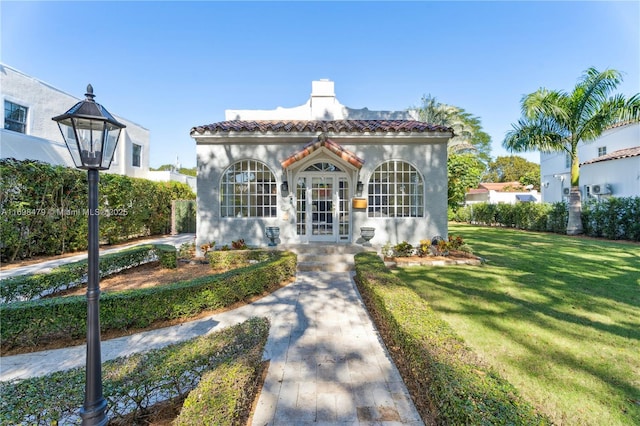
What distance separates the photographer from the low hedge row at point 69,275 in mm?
5121

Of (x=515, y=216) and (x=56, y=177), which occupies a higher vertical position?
(x=56, y=177)

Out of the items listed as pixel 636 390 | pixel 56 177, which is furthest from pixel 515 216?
pixel 56 177

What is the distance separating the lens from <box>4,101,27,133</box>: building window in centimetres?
1318

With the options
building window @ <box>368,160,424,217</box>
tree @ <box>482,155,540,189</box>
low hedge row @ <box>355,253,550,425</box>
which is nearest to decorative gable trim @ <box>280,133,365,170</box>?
building window @ <box>368,160,424,217</box>

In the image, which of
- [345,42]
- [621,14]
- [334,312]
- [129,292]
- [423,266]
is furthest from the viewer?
[345,42]

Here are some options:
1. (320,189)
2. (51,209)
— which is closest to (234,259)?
(320,189)

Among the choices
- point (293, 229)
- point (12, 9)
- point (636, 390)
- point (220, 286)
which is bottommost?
point (636, 390)

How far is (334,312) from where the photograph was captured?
215 inches

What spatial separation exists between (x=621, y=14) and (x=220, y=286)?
63.8 ft

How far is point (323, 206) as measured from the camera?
1053 cm

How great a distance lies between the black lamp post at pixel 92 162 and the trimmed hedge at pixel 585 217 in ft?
69.6

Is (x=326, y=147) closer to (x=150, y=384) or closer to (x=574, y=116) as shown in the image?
(x=150, y=384)

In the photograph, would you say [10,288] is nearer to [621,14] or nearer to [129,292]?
[129,292]

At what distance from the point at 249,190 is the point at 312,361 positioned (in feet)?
26.0
